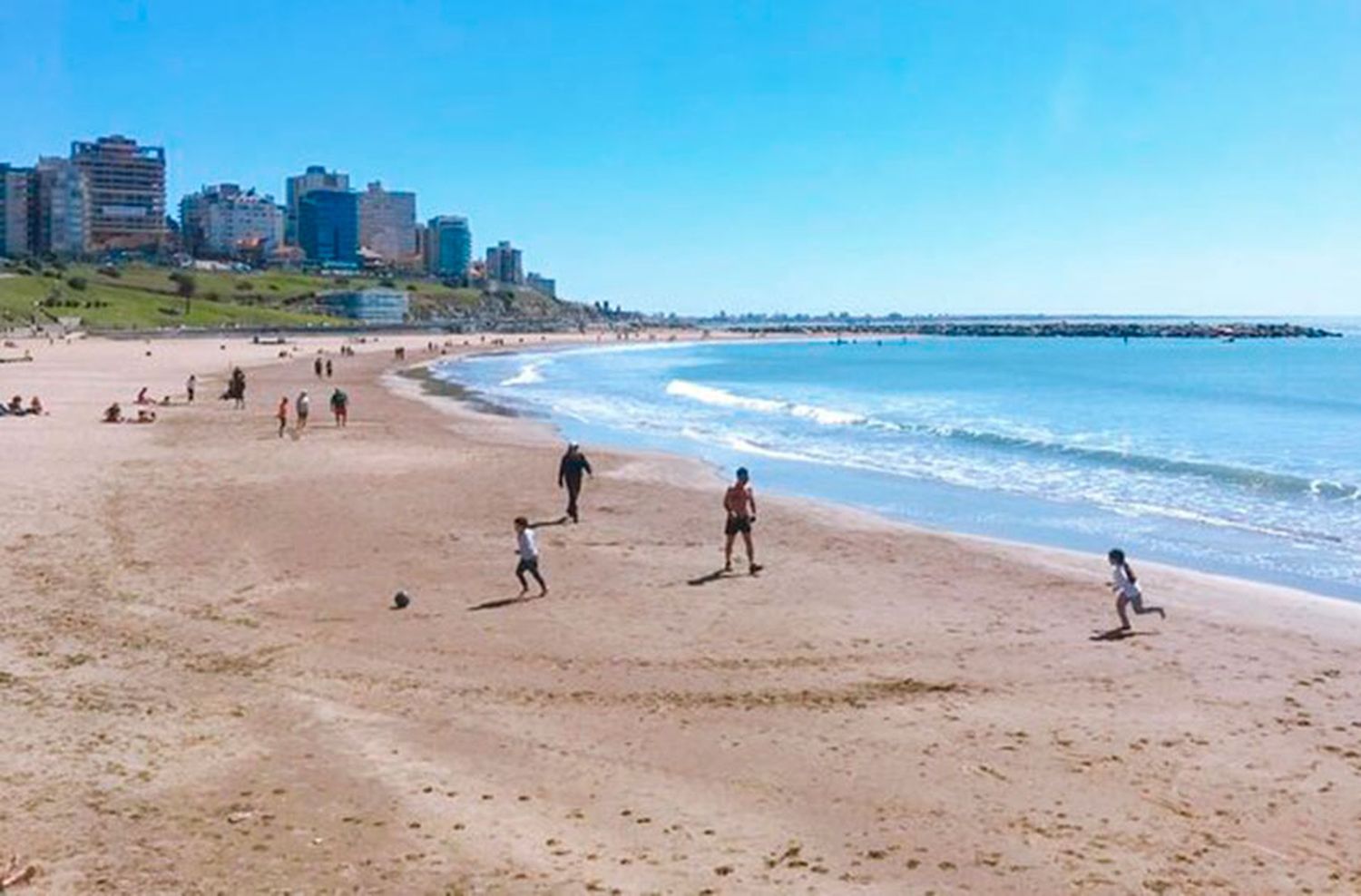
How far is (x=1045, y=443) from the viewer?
3891 centimetres

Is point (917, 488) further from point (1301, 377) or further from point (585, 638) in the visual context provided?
point (1301, 377)

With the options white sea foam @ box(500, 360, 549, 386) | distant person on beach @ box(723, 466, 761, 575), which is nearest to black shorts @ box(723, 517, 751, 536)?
distant person on beach @ box(723, 466, 761, 575)

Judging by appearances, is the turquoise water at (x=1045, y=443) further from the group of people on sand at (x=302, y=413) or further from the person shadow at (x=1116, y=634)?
the group of people on sand at (x=302, y=413)

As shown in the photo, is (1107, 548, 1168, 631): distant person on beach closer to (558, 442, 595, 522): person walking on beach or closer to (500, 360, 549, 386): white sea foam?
(558, 442, 595, 522): person walking on beach

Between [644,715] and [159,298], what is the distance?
149 meters

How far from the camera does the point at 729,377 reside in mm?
89250

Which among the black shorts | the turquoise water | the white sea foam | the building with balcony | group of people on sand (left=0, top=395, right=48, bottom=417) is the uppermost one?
the building with balcony

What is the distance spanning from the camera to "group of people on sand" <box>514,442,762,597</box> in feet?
51.6

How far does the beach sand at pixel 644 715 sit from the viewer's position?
7969 millimetres

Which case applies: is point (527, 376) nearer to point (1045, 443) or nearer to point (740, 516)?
point (1045, 443)

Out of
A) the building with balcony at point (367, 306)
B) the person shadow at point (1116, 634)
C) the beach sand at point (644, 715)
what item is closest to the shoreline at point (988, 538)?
the beach sand at point (644, 715)

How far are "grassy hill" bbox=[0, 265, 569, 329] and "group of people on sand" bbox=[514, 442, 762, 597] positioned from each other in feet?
323

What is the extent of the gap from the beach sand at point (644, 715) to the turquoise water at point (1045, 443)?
4.02 metres

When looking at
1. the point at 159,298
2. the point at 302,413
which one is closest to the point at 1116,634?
the point at 302,413
